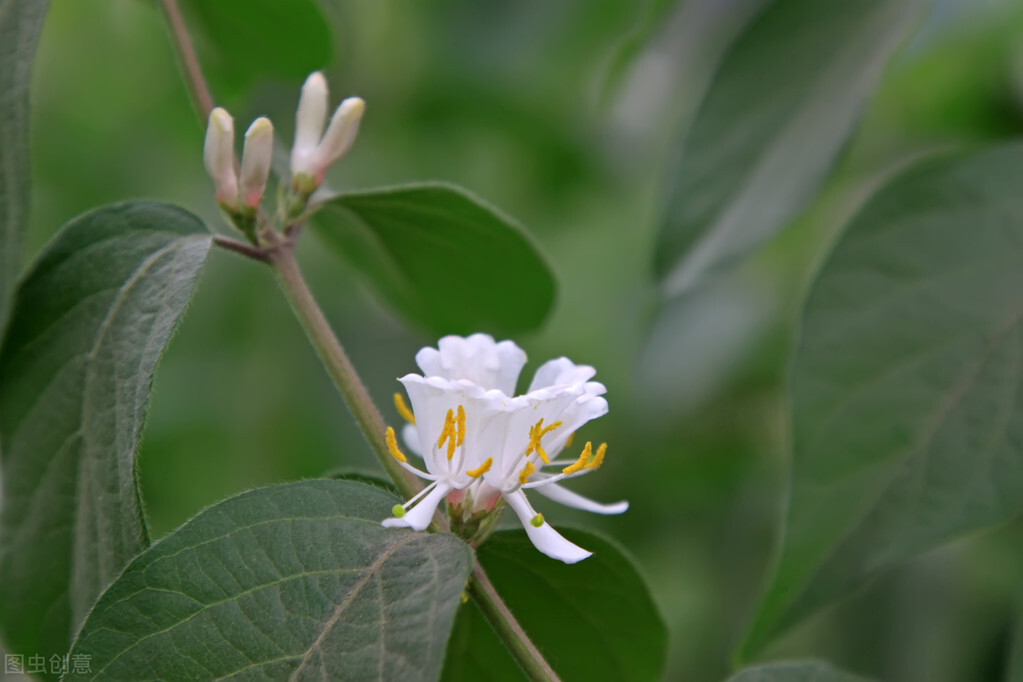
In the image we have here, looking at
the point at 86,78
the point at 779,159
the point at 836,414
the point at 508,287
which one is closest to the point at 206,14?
the point at 508,287

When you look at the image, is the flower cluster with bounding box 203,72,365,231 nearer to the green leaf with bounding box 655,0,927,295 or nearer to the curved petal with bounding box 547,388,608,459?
the curved petal with bounding box 547,388,608,459

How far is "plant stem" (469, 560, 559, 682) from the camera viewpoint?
556 millimetres

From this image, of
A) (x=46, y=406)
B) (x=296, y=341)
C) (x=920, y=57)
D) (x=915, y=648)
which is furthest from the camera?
(x=296, y=341)

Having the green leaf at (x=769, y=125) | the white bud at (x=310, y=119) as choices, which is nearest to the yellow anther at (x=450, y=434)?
the white bud at (x=310, y=119)

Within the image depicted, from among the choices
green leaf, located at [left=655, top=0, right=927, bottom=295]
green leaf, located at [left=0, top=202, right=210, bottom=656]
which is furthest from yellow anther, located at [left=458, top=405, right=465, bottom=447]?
green leaf, located at [left=655, top=0, right=927, bottom=295]

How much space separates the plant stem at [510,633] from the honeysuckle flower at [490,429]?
5 cm

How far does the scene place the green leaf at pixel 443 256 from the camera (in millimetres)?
795

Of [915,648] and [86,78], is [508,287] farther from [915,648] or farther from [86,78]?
[86,78]

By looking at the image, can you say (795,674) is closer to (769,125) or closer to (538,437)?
(538,437)

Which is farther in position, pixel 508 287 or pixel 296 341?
pixel 296 341

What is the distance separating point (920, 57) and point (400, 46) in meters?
1.00

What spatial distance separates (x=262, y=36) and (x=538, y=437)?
2.05ft

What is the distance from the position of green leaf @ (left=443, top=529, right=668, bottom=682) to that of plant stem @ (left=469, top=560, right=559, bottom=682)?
0.10 m

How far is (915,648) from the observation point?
148cm
